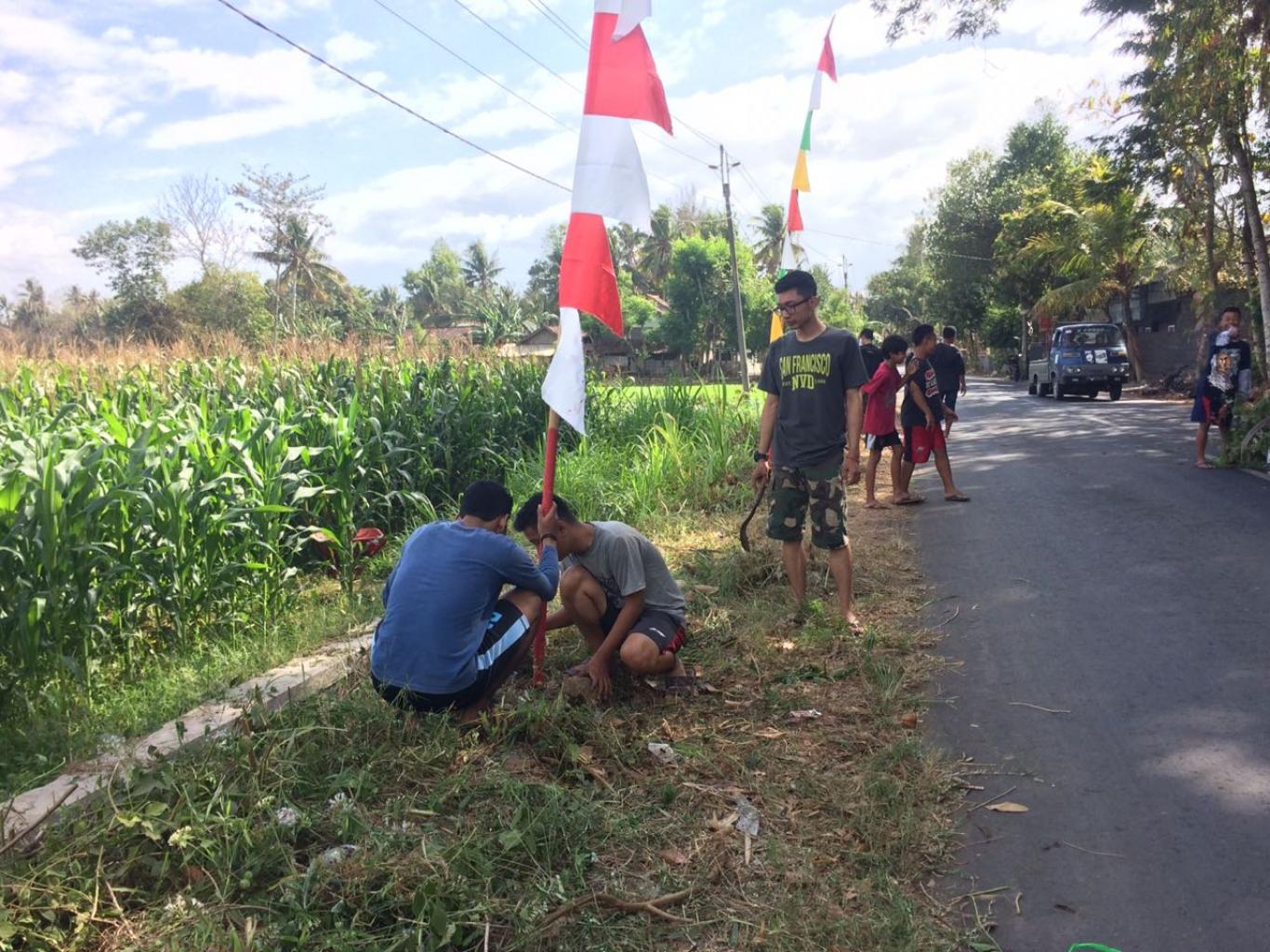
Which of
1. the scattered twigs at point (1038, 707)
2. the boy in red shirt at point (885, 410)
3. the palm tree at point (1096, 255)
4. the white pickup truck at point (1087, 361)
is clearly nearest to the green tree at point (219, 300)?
the white pickup truck at point (1087, 361)

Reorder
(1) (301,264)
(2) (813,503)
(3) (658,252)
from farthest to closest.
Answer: (3) (658,252) < (1) (301,264) < (2) (813,503)

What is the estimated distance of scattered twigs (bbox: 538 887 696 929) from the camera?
2603 millimetres

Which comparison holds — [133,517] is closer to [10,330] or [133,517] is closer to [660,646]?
[660,646]

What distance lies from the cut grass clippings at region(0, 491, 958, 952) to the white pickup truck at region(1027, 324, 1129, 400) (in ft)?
69.2

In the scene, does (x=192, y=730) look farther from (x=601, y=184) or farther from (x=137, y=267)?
(x=137, y=267)

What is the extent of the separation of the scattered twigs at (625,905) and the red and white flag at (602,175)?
2.02m

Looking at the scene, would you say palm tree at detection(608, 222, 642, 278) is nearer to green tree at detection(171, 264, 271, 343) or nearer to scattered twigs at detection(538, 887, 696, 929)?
green tree at detection(171, 264, 271, 343)

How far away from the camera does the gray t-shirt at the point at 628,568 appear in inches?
162

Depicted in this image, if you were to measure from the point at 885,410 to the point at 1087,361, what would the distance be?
1648 cm

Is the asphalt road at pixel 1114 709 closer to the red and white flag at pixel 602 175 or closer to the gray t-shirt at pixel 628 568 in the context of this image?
the gray t-shirt at pixel 628 568

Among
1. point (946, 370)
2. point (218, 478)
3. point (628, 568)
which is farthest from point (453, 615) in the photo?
point (946, 370)

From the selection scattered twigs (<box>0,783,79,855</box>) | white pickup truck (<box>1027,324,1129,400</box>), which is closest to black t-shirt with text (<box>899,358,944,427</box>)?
scattered twigs (<box>0,783,79,855</box>)

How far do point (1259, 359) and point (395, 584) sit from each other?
15.5 meters

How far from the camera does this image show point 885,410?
8703 millimetres
